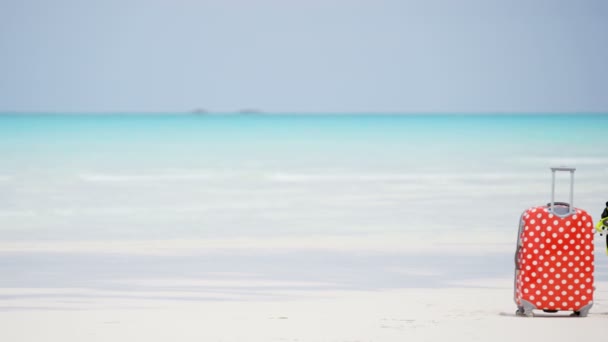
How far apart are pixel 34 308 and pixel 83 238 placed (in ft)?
10.6

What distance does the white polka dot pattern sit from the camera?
15.7ft

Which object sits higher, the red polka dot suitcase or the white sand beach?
the red polka dot suitcase

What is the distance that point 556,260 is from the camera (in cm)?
481

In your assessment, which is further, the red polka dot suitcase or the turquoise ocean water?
the turquoise ocean water

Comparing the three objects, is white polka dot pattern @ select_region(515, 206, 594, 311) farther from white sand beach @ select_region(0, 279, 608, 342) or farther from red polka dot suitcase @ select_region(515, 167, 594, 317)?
white sand beach @ select_region(0, 279, 608, 342)

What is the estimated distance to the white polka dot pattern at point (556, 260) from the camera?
4789 millimetres

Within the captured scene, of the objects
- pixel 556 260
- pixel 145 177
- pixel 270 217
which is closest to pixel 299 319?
pixel 556 260

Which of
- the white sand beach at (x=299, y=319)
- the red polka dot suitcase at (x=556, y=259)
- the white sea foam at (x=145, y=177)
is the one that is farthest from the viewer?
the white sea foam at (x=145, y=177)

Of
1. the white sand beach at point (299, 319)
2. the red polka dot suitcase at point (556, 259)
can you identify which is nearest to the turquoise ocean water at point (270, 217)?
the white sand beach at point (299, 319)

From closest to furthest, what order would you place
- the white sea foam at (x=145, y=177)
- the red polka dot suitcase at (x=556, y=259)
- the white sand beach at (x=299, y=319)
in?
the white sand beach at (x=299, y=319)
the red polka dot suitcase at (x=556, y=259)
the white sea foam at (x=145, y=177)

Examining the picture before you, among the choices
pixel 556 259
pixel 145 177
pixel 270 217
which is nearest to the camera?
pixel 556 259

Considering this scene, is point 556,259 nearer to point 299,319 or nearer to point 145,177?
point 299,319

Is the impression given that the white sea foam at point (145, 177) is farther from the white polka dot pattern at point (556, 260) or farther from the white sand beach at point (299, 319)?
the white polka dot pattern at point (556, 260)

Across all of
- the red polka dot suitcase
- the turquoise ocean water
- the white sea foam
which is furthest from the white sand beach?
the white sea foam
